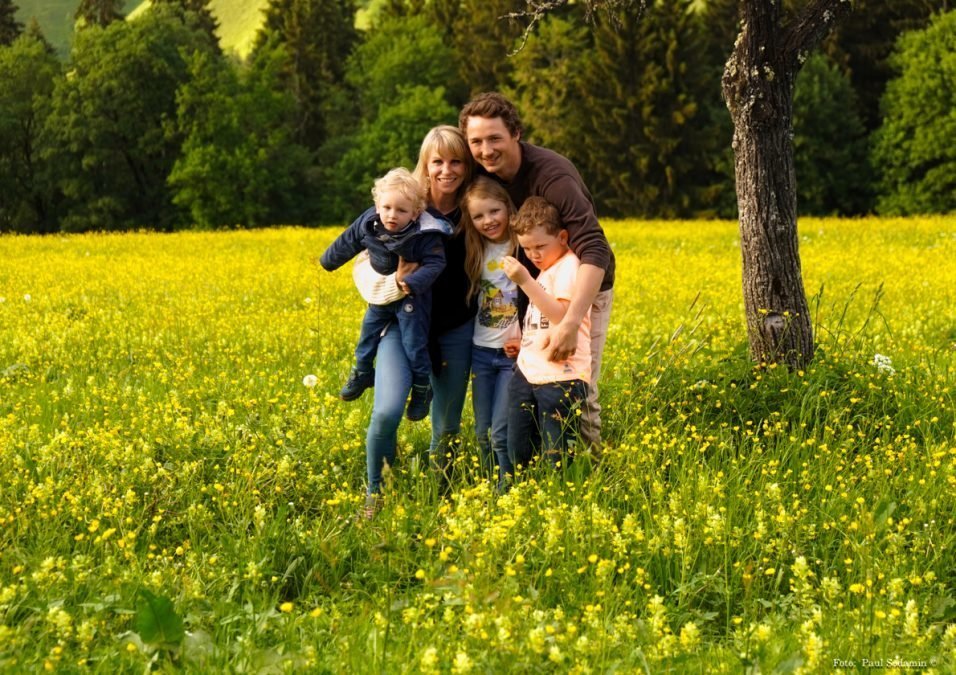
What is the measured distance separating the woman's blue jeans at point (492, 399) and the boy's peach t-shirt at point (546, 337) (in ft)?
0.72

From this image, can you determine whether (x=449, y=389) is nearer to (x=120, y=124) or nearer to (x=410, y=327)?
(x=410, y=327)

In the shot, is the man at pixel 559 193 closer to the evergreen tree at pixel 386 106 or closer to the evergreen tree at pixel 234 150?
the evergreen tree at pixel 234 150

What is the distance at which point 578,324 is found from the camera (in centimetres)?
498

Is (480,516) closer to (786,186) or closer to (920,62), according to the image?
(786,186)

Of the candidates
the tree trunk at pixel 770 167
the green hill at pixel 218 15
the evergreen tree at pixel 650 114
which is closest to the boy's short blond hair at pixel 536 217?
the tree trunk at pixel 770 167

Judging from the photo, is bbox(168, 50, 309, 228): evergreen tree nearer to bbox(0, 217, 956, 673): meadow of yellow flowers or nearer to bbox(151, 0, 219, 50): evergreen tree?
bbox(151, 0, 219, 50): evergreen tree

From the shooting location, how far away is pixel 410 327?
5.23 m

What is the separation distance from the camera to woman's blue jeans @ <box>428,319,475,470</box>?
5508 mm

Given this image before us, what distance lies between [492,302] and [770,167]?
2.68 m

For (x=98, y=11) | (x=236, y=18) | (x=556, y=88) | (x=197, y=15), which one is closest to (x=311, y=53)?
(x=197, y=15)

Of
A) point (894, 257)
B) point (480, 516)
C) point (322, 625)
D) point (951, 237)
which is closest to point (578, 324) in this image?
point (480, 516)

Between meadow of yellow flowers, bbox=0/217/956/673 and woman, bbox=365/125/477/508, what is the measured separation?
267 mm

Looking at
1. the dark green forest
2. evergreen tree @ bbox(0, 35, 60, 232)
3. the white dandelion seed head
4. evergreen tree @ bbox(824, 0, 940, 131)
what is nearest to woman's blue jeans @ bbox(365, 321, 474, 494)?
the white dandelion seed head

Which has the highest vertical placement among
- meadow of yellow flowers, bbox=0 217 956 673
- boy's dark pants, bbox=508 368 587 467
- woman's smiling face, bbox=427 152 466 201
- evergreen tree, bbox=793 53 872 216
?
evergreen tree, bbox=793 53 872 216
